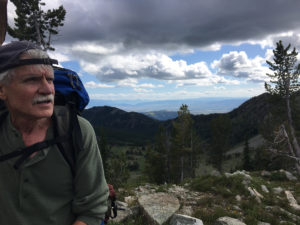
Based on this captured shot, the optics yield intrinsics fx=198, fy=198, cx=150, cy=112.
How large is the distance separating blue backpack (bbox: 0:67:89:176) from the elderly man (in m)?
0.05

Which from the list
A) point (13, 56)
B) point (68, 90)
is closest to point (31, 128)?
point (68, 90)

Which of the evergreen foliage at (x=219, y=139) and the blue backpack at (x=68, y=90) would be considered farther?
the evergreen foliage at (x=219, y=139)

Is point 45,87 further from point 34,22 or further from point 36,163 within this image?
point 34,22

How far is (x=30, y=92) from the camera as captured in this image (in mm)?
1553

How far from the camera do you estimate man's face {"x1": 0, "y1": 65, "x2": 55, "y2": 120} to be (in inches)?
60.7

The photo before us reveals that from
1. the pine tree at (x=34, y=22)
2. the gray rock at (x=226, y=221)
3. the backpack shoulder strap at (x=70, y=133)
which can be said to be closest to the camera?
the backpack shoulder strap at (x=70, y=133)

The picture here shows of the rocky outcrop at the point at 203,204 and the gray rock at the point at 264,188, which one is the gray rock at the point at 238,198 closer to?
the rocky outcrop at the point at 203,204

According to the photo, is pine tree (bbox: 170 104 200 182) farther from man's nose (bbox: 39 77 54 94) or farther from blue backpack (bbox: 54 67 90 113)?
man's nose (bbox: 39 77 54 94)

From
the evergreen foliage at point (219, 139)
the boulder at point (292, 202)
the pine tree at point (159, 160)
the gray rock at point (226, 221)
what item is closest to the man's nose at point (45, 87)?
the gray rock at point (226, 221)

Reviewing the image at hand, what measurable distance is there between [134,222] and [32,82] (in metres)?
5.62

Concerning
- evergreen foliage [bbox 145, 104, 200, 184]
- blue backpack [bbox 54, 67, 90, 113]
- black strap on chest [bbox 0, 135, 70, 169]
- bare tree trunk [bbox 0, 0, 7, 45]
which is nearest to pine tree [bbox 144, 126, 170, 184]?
evergreen foliage [bbox 145, 104, 200, 184]

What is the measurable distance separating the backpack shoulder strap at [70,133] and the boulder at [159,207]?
4.95 metres

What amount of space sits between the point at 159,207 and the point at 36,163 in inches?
227

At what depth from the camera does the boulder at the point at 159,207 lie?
5930mm
